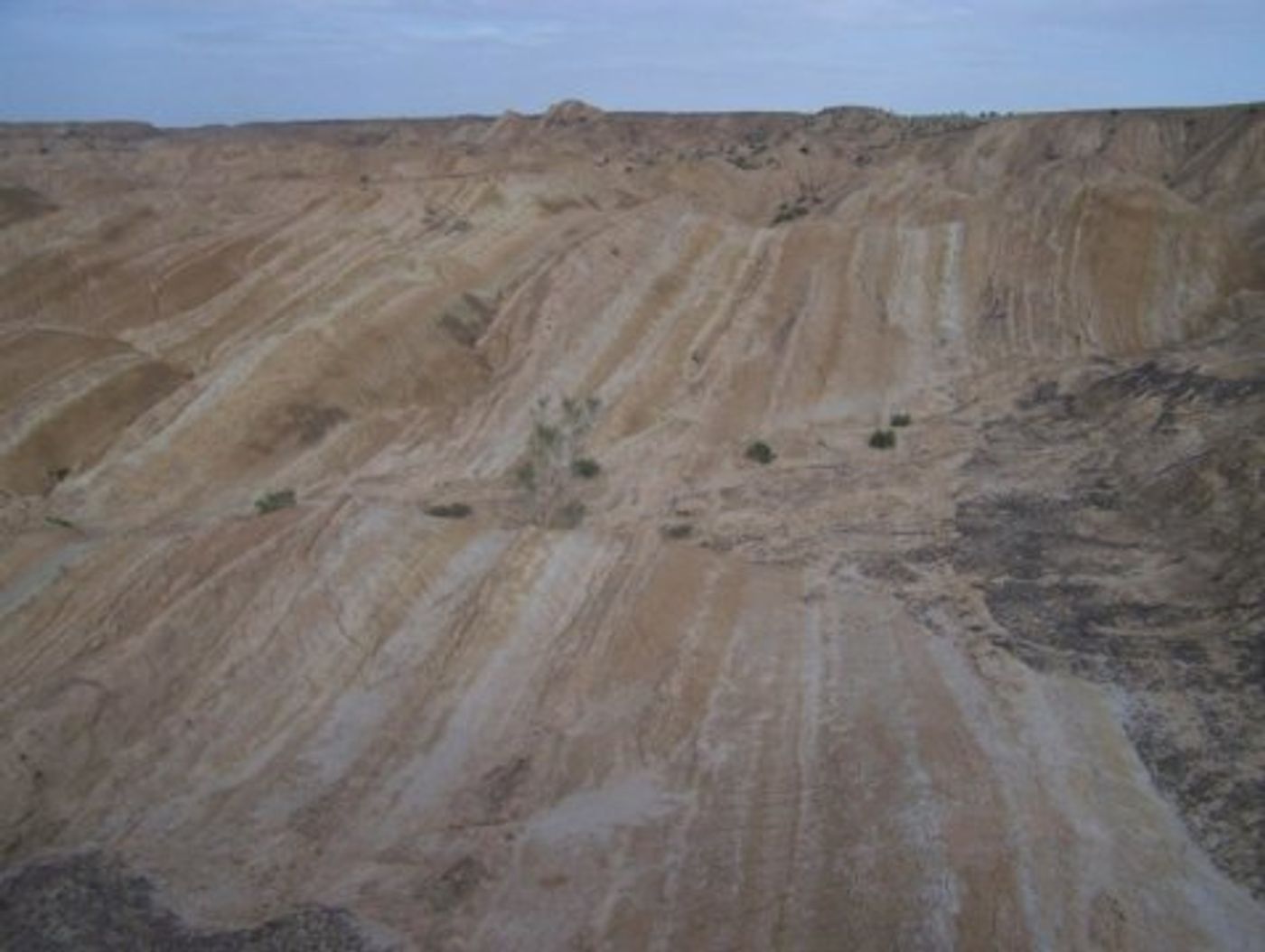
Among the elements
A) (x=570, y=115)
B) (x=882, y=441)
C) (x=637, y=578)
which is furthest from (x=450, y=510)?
(x=570, y=115)

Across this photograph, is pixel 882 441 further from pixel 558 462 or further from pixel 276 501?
pixel 276 501

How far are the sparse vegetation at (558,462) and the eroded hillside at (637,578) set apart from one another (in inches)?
15.9

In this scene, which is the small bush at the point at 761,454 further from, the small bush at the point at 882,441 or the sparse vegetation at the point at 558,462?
the sparse vegetation at the point at 558,462

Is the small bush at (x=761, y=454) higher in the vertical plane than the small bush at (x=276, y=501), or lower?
higher

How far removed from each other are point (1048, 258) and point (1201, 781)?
57.8ft

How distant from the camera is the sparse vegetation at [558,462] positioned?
18.5 metres

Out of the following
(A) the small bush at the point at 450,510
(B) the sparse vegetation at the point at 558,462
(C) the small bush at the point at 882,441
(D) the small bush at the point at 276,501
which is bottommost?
(D) the small bush at the point at 276,501

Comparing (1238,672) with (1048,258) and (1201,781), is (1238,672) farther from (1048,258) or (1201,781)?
(1048,258)

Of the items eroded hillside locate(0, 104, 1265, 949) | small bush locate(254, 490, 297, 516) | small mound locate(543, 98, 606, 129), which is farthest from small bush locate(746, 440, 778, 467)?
small mound locate(543, 98, 606, 129)

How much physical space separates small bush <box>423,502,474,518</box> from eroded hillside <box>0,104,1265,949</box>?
2.03ft

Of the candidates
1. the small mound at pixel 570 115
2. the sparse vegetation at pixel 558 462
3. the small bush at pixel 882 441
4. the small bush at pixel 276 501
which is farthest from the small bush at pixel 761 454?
the small mound at pixel 570 115

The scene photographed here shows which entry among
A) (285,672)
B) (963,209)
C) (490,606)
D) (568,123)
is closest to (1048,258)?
(963,209)

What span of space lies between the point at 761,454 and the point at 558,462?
3.23 meters

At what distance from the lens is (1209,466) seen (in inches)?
656
